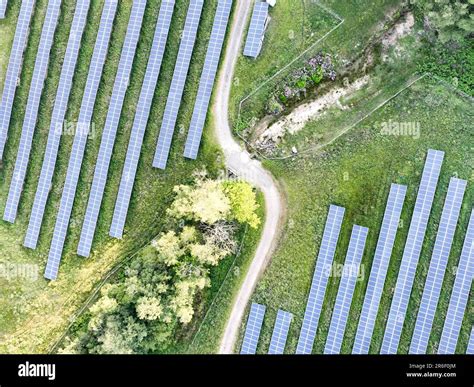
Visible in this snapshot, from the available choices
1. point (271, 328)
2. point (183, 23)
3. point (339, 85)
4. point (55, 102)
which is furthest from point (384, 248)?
point (55, 102)

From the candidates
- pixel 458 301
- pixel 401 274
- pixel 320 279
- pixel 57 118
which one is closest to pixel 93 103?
pixel 57 118

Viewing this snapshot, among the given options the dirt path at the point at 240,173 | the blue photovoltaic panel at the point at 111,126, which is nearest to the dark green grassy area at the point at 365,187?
the dirt path at the point at 240,173

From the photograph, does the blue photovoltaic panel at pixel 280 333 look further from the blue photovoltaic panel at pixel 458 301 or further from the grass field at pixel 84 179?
the blue photovoltaic panel at pixel 458 301

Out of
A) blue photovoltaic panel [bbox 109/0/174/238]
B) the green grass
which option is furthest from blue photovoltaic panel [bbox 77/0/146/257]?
the green grass

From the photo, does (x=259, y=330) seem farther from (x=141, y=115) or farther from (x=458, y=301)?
(x=141, y=115)

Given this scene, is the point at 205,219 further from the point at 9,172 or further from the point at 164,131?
the point at 9,172

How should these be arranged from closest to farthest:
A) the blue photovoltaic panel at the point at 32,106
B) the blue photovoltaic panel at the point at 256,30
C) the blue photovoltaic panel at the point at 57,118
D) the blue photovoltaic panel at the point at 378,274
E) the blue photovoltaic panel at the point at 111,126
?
the blue photovoltaic panel at the point at 378,274 → the blue photovoltaic panel at the point at 256,30 → the blue photovoltaic panel at the point at 111,126 → the blue photovoltaic panel at the point at 57,118 → the blue photovoltaic panel at the point at 32,106

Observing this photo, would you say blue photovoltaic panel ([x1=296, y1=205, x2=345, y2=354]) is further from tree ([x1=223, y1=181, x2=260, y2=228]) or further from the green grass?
the green grass
